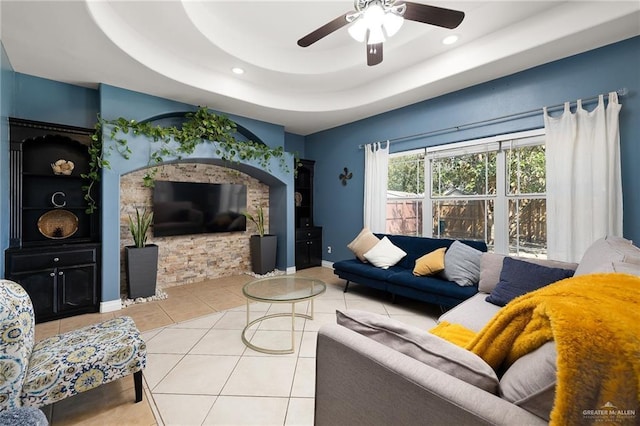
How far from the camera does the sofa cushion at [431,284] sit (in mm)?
2656

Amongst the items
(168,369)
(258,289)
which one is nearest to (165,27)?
(258,289)

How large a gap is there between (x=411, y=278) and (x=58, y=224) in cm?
415

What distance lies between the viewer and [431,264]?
3070mm

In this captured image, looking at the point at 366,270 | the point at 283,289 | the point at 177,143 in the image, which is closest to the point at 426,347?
the point at 283,289

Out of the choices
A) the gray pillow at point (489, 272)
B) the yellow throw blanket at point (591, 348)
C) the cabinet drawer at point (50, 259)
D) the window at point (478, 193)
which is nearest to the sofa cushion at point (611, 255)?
the gray pillow at point (489, 272)

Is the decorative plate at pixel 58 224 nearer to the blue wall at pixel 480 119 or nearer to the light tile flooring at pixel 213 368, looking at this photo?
the light tile flooring at pixel 213 368

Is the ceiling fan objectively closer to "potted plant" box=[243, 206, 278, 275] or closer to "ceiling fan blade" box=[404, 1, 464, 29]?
"ceiling fan blade" box=[404, 1, 464, 29]

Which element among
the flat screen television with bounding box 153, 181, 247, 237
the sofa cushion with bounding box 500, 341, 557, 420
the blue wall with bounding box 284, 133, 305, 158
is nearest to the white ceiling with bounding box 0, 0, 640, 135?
the flat screen television with bounding box 153, 181, 247, 237

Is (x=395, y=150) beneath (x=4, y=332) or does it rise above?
above

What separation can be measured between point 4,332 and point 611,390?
2258 mm

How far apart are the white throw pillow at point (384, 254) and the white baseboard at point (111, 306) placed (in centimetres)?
309

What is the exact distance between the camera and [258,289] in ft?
8.66

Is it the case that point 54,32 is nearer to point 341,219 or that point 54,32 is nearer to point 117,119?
point 117,119

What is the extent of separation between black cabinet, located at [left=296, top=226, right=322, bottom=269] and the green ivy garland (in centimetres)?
133
